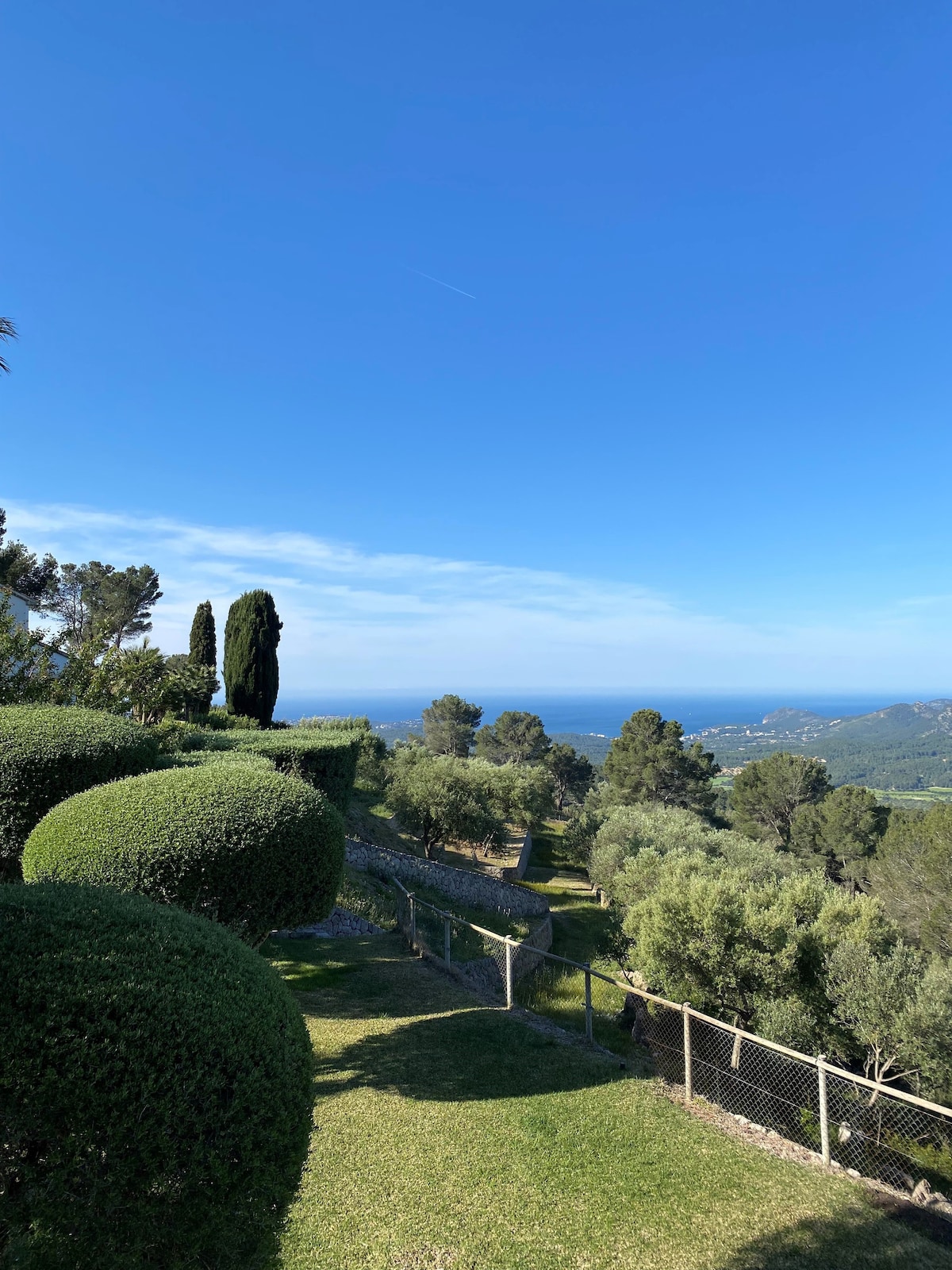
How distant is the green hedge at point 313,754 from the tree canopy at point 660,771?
3885 cm

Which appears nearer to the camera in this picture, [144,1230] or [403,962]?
[144,1230]

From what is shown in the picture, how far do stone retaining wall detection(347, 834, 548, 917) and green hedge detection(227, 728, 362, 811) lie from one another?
14.7 feet

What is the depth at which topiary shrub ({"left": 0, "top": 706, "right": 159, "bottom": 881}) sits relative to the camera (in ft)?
23.2

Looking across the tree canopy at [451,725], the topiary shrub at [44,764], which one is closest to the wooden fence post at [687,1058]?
the topiary shrub at [44,764]

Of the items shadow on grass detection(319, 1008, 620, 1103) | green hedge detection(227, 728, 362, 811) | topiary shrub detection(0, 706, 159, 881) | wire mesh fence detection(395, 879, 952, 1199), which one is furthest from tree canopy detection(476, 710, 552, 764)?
topiary shrub detection(0, 706, 159, 881)

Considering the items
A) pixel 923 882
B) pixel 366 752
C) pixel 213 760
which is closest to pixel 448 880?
pixel 213 760

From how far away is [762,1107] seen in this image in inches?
377

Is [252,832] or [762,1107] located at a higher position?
[252,832]

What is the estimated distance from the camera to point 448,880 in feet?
68.4

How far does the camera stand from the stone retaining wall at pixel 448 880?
18.4m

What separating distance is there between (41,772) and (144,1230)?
224 inches

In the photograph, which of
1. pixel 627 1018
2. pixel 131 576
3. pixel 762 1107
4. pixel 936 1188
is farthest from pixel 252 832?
pixel 131 576

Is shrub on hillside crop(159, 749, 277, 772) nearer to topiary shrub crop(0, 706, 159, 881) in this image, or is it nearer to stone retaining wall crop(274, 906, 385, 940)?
topiary shrub crop(0, 706, 159, 881)

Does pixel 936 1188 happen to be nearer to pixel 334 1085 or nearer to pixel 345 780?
pixel 334 1085
